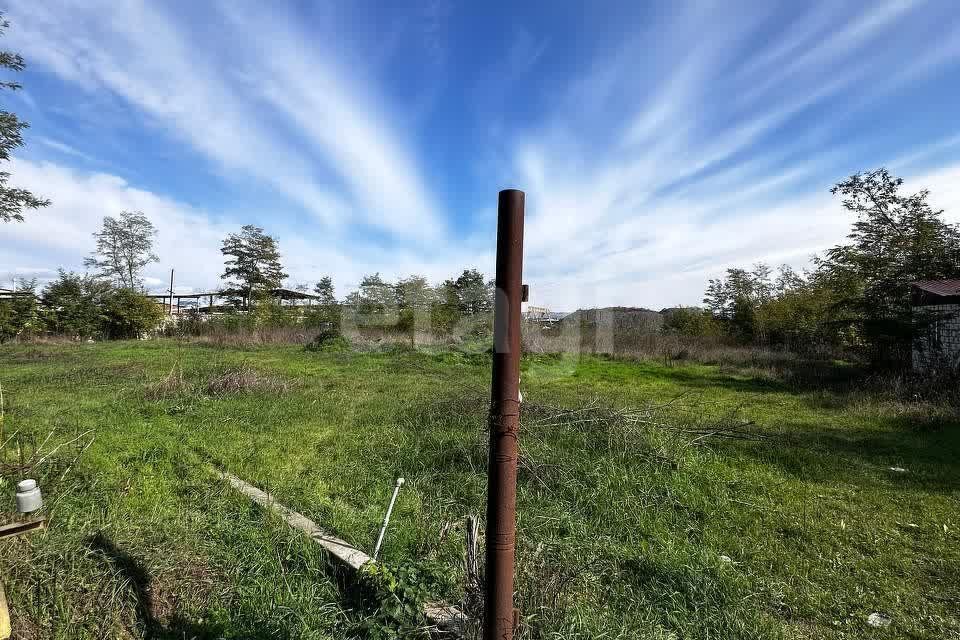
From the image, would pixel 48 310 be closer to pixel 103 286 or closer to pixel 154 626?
pixel 103 286

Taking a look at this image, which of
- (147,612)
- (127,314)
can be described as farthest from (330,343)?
(147,612)

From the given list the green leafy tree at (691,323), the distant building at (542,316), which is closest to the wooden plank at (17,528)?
the distant building at (542,316)

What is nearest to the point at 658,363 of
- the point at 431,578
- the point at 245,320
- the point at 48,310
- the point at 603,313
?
the point at 603,313

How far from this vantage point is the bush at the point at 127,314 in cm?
1533

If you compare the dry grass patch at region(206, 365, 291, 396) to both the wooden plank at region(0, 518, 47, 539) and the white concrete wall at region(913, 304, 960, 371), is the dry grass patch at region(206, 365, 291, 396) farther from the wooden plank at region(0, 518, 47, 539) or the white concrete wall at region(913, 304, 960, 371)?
the white concrete wall at region(913, 304, 960, 371)

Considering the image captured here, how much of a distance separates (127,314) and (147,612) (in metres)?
17.5

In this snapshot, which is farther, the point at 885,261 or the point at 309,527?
the point at 885,261

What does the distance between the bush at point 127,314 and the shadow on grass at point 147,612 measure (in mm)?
17094

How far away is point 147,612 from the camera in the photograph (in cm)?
178

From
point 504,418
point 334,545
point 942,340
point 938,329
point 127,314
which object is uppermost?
point 127,314

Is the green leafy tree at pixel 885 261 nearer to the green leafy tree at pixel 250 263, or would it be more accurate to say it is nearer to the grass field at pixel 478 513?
the grass field at pixel 478 513

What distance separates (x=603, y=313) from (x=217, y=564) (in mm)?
13746

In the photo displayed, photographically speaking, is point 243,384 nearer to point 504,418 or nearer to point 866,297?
point 504,418

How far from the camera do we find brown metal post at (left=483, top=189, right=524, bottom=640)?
3.69 ft
